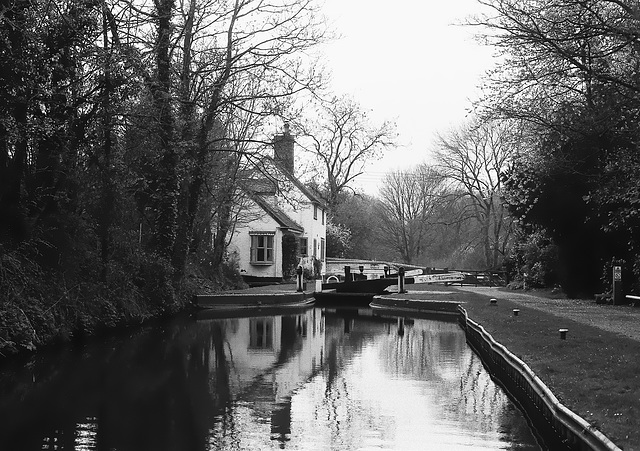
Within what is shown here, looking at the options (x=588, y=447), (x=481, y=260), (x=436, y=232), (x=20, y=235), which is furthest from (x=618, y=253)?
(x=436, y=232)

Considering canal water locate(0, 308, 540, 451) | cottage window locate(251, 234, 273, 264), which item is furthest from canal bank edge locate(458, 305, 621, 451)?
cottage window locate(251, 234, 273, 264)

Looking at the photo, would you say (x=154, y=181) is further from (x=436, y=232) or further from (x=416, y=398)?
(x=436, y=232)

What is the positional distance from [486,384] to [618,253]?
15.6 metres

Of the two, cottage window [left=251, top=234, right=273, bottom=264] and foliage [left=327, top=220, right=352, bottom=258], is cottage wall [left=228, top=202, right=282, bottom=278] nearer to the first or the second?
cottage window [left=251, top=234, right=273, bottom=264]

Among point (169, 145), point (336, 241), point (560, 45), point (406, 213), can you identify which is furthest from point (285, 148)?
point (406, 213)

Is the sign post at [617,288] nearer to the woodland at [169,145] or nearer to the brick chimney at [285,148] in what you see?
the woodland at [169,145]

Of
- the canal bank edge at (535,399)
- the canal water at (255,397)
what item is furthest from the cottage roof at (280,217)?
the canal water at (255,397)

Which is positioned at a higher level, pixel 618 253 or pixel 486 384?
pixel 618 253

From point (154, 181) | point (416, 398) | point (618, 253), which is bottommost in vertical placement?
point (416, 398)

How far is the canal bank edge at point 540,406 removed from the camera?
7.53m

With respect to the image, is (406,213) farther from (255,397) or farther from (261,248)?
(255,397)

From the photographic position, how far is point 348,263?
205 ft

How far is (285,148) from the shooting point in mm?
31453

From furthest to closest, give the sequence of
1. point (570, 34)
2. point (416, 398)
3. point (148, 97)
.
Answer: point (148, 97), point (570, 34), point (416, 398)
